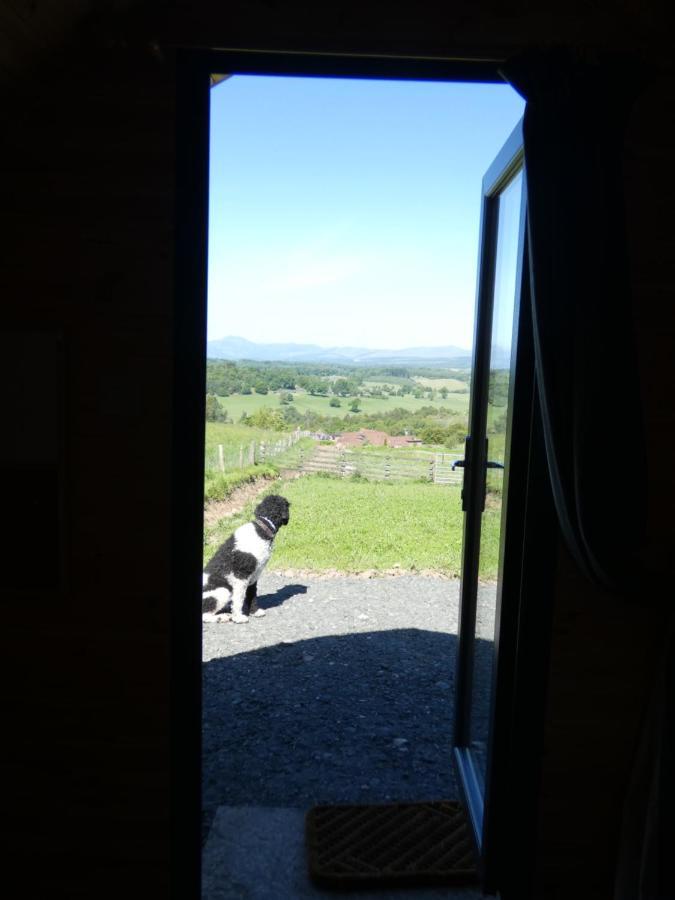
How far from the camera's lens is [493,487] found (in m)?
2.09

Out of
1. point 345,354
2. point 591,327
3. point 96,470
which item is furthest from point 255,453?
point 591,327

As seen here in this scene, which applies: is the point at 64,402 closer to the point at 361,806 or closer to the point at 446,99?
the point at 361,806

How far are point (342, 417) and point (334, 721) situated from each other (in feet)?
36.1

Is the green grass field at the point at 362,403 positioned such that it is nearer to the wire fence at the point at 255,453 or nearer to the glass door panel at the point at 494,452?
the wire fence at the point at 255,453

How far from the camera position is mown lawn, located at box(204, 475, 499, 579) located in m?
6.80

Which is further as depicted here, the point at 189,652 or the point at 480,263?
the point at 480,263

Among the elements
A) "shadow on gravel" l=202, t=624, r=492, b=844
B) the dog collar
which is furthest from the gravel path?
the dog collar

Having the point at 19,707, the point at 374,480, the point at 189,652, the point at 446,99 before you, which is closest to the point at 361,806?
the point at 189,652

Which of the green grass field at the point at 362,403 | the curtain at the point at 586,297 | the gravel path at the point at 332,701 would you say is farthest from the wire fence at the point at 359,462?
the curtain at the point at 586,297

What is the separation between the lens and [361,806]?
2355 mm

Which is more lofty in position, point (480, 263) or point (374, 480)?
point (480, 263)

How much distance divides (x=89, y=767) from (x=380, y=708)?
186 centimetres

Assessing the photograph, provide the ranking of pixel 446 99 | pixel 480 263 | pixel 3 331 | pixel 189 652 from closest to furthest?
pixel 3 331, pixel 189 652, pixel 480 263, pixel 446 99

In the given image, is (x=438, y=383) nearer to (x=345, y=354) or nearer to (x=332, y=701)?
(x=345, y=354)
